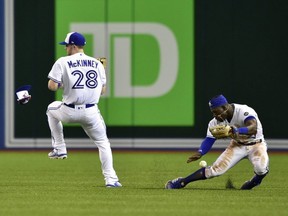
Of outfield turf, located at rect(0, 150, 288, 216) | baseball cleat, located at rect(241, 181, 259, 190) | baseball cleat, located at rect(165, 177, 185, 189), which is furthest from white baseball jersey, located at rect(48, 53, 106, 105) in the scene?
baseball cleat, located at rect(241, 181, 259, 190)

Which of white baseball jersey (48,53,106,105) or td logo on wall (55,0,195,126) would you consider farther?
td logo on wall (55,0,195,126)

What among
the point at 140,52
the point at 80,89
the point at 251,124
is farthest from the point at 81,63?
the point at 140,52

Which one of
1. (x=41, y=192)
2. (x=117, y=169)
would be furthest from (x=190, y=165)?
(x=41, y=192)

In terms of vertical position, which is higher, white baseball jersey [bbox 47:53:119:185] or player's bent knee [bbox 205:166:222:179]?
white baseball jersey [bbox 47:53:119:185]

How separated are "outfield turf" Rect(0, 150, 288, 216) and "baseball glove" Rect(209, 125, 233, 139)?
0.74 meters

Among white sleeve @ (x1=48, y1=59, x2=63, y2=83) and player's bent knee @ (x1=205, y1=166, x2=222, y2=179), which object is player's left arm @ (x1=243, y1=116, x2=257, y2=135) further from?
white sleeve @ (x1=48, y1=59, x2=63, y2=83)

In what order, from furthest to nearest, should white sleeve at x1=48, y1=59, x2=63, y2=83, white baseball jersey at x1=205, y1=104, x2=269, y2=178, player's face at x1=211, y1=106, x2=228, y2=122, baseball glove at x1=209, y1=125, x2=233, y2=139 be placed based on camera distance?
white sleeve at x1=48, y1=59, x2=63, y2=83
white baseball jersey at x1=205, y1=104, x2=269, y2=178
player's face at x1=211, y1=106, x2=228, y2=122
baseball glove at x1=209, y1=125, x2=233, y2=139

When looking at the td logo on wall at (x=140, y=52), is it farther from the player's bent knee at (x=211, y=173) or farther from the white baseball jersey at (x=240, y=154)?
the player's bent knee at (x=211, y=173)

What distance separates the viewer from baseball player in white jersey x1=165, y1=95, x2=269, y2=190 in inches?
480

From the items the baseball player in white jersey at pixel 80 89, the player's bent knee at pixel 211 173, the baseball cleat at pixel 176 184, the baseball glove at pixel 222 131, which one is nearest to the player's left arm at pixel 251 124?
the baseball glove at pixel 222 131

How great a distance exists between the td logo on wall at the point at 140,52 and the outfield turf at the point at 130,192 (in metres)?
3.25

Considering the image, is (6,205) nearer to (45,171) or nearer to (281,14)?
(45,171)

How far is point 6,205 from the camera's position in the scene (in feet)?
34.9

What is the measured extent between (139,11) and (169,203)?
1177 centimetres
